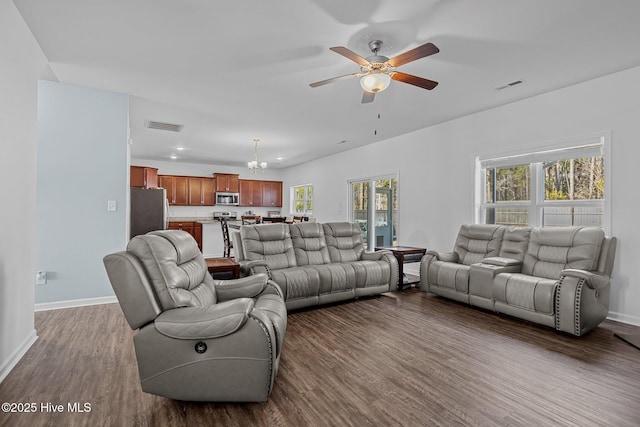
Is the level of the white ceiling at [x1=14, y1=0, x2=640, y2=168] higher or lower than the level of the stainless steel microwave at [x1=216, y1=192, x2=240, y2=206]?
higher

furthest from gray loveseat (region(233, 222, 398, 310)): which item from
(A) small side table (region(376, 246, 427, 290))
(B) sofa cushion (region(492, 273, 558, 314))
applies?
(B) sofa cushion (region(492, 273, 558, 314))

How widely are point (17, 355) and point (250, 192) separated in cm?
796

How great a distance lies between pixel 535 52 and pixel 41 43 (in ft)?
14.9

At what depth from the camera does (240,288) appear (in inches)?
110

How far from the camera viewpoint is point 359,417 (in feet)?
6.13

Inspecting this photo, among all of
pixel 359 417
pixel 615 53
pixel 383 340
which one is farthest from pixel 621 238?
pixel 359 417

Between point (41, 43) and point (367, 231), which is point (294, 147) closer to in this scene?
point (367, 231)

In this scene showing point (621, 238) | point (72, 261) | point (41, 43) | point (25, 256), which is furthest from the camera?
point (72, 261)

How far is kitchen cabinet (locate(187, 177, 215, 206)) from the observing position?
30.6 feet

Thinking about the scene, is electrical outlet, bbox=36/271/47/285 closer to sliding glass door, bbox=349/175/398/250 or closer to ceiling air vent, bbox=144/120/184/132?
ceiling air vent, bbox=144/120/184/132

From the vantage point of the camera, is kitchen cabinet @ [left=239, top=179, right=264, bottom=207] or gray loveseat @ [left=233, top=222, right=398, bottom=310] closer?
gray loveseat @ [left=233, top=222, right=398, bottom=310]

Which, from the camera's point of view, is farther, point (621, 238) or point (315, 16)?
point (621, 238)

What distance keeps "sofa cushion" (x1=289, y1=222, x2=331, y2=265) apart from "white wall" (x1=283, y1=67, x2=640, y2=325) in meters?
2.17

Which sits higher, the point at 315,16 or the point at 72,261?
the point at 315,16
